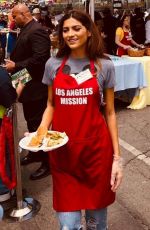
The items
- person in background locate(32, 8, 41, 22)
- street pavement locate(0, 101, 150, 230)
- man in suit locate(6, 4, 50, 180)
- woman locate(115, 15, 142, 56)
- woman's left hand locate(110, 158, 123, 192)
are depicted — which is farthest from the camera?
person in background locate(32, 8, 41, 22)

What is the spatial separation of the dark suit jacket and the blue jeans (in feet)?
5.82

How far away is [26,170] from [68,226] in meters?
2.07

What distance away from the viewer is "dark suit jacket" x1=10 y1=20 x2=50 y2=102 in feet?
11.8

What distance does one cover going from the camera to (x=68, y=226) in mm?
2119

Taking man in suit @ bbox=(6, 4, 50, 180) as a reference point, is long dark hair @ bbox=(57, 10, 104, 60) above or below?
above

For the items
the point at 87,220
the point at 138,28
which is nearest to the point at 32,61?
the point at 87,220

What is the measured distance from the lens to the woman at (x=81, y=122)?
2.04m

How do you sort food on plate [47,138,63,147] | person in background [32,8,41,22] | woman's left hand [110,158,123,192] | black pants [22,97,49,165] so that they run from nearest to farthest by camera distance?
food on plate [47,138,63,147], woman's left hand [110,158,123,192], black pants [22,97,49,165], person in background [32,8,41,22]

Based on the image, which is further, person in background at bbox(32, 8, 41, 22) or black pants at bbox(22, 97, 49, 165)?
person in background at bbox(32, 8, 41, 22)

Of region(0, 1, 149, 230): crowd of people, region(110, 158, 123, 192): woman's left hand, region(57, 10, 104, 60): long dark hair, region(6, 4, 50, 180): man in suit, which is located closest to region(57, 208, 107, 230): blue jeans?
region(0, 1, 149, 230): crowd of people

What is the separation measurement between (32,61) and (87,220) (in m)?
1.80

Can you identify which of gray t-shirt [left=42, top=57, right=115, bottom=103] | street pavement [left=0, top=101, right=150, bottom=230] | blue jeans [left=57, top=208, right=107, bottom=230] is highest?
gray t-shirt [left=42, top=57, right=115, bottom=103]

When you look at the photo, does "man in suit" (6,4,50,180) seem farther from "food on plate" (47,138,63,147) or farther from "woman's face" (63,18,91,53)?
"food on plate" (47,138,63,147)

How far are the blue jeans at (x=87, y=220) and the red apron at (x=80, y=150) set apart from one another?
4cm
